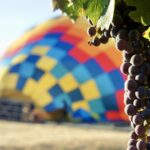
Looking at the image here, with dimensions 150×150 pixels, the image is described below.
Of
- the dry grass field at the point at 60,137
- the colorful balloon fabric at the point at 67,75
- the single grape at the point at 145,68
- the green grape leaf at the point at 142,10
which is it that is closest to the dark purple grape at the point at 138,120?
the single grape at the point at 145,68

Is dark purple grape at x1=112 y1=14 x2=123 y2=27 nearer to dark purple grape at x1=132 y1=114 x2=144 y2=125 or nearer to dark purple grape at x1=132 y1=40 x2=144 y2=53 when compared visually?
dark purple grape at x1=132 y1=40 x2=144 y2=53

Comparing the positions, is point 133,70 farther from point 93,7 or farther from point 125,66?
point 93,7

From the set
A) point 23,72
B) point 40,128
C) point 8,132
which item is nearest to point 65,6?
point 8,132

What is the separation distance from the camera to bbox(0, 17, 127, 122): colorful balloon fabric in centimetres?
1705

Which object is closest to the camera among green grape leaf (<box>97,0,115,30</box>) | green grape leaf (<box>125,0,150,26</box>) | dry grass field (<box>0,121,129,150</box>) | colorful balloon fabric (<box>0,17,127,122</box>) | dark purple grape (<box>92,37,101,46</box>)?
green grape leaf (<box>97,0,115,30</box>)

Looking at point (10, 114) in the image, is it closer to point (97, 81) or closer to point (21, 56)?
point (21, 56)

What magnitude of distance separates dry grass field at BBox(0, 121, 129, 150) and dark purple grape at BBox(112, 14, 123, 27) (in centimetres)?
986

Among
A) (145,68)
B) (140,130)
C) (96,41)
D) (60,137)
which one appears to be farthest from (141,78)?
(60,137)

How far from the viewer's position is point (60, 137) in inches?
537

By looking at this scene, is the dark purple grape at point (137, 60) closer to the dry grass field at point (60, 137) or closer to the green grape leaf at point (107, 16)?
the green grape leaf at point (107, 16)

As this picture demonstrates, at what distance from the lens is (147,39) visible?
1478mm

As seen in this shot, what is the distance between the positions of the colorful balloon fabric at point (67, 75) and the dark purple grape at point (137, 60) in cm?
1507

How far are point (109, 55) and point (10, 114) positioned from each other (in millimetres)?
3875

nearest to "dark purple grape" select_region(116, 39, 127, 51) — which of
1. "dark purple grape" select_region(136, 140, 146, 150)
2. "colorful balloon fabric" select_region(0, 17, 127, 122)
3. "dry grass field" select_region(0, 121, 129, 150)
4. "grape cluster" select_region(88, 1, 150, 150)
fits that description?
"grape cluster" select_region(88, 1, 150, 150)
